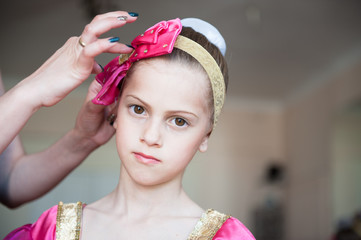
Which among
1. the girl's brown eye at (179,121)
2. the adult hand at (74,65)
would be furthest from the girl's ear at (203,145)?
the adult hand at (74,65)

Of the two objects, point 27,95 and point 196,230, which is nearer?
point 27,95

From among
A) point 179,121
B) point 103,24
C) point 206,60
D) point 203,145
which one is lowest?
point 203,145

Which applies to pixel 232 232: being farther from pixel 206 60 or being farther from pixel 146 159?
pixel 206 60

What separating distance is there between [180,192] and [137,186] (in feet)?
0.37

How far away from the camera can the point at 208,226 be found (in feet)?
3.51

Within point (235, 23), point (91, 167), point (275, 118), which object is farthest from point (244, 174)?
point (235, 23)

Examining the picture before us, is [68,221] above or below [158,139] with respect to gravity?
below

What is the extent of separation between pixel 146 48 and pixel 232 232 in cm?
48

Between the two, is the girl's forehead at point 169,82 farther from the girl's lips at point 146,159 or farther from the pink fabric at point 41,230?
the pink fabric at point 41,230

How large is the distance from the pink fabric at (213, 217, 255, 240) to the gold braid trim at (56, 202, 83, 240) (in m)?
0.33

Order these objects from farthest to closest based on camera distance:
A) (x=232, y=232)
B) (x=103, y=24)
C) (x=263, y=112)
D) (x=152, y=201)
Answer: (x=263, y=112) → (x=152, y=201) → (x=232, y=232) → (x=103, y=24)

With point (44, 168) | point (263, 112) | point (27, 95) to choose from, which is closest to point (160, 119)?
point (27, 95)

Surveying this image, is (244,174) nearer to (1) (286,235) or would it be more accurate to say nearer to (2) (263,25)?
(1) (286,235)

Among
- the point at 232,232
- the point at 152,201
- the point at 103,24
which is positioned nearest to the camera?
the point at 103,24
